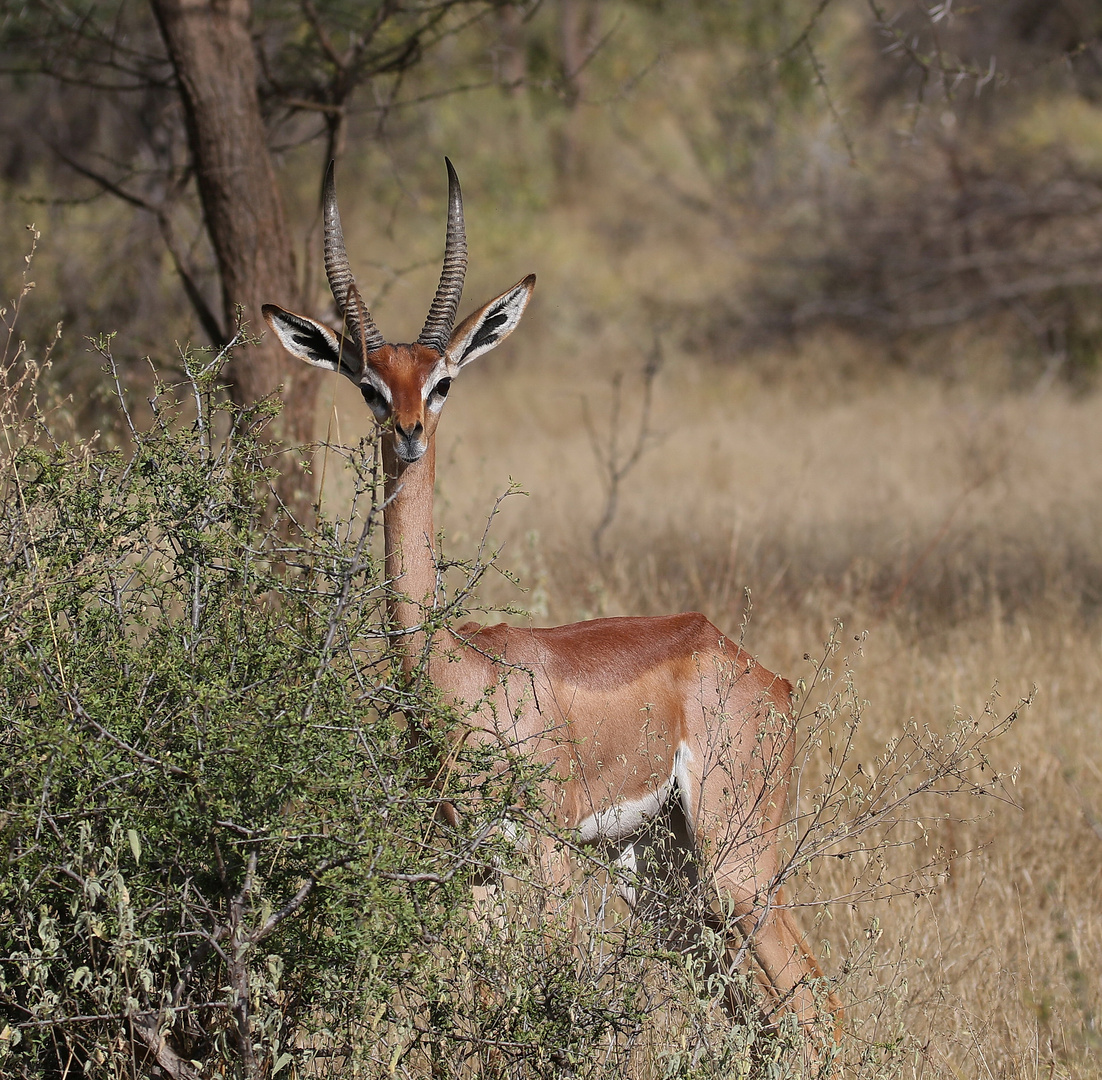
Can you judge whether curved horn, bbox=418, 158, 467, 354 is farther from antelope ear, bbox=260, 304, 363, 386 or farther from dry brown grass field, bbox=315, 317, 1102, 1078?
dry brown grass field, bbox=315, 317, 1102, 1078

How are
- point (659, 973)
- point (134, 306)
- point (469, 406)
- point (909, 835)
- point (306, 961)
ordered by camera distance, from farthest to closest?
point (469, 406) < point (134, 306) < point (909, 835) < point (659, 973) < point (306, 961)

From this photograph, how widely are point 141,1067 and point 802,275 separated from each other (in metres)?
13.9

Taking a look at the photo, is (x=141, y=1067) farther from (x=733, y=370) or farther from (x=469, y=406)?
(x=733, y=370)

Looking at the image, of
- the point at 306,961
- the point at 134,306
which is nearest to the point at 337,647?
the point at 306,961

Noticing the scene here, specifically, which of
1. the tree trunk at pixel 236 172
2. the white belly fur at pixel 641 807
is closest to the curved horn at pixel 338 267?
the tree trunk at pixel 236 172

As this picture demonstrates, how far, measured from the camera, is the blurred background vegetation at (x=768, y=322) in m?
4.89

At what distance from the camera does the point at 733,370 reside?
14.9m

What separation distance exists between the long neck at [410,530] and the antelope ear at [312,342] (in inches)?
12.3

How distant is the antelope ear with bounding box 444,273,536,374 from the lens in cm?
406

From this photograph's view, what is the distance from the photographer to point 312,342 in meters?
4.25

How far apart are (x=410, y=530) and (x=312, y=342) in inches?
33.3

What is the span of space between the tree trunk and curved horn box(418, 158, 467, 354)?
1600 mm

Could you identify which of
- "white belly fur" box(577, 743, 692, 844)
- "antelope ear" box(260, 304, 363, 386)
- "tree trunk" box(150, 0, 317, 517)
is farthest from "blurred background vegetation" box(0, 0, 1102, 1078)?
"white belly fur" box(577, 743, 692, 844)

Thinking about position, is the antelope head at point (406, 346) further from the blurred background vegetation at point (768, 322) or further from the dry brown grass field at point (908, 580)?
the dry brown grass field at point (908, 580)
